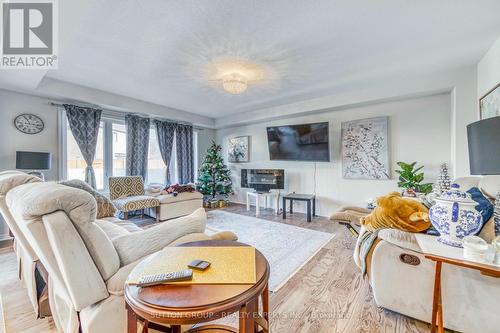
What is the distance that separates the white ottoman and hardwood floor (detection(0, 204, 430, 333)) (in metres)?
2.05

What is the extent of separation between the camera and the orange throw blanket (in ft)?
5.10

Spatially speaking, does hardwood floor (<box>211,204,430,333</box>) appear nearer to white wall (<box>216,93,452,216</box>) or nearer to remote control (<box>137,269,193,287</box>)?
remote control (<box>137,269,193,287</box>)

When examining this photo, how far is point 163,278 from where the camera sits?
0.89 meters

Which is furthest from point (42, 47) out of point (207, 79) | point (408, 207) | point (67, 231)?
point (408, 207)

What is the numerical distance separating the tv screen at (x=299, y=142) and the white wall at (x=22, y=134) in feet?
13.7

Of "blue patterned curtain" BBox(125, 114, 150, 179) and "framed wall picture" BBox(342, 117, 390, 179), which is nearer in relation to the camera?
"framed wall picture" BBox(342, 117, 390, 179)

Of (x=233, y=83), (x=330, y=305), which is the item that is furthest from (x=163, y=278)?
(x=233, y=83)

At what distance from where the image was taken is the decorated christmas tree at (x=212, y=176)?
18.9 ft

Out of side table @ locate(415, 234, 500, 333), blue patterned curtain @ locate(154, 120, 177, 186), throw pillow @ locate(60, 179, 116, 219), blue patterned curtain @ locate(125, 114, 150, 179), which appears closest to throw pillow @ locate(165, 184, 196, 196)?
blue patterned curtain @ locate(125, 114, 150, 179)

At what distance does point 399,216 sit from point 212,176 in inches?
185

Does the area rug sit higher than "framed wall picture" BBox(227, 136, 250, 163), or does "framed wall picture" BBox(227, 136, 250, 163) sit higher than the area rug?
"framed wall picture" BBox(227, 136, 250, 163)

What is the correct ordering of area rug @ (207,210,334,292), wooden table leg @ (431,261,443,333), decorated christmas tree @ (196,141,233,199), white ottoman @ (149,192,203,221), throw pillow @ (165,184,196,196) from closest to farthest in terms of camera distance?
1. wooden table leg @ (431,261,443,333)
2. area rug @ (207,210,334,292)
3. white ottoman @ (149,192,203,221)
4. throw pillow @ (165,184,196,196)
5. decorated christmas tree @ (196,141,233,199)

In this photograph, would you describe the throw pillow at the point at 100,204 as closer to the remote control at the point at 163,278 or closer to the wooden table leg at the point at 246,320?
the remote control at the point at 163,278

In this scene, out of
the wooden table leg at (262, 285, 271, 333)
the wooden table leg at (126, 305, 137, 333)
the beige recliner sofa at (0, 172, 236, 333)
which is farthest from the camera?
the wooden table leg at (262, 285, 271, 333)
